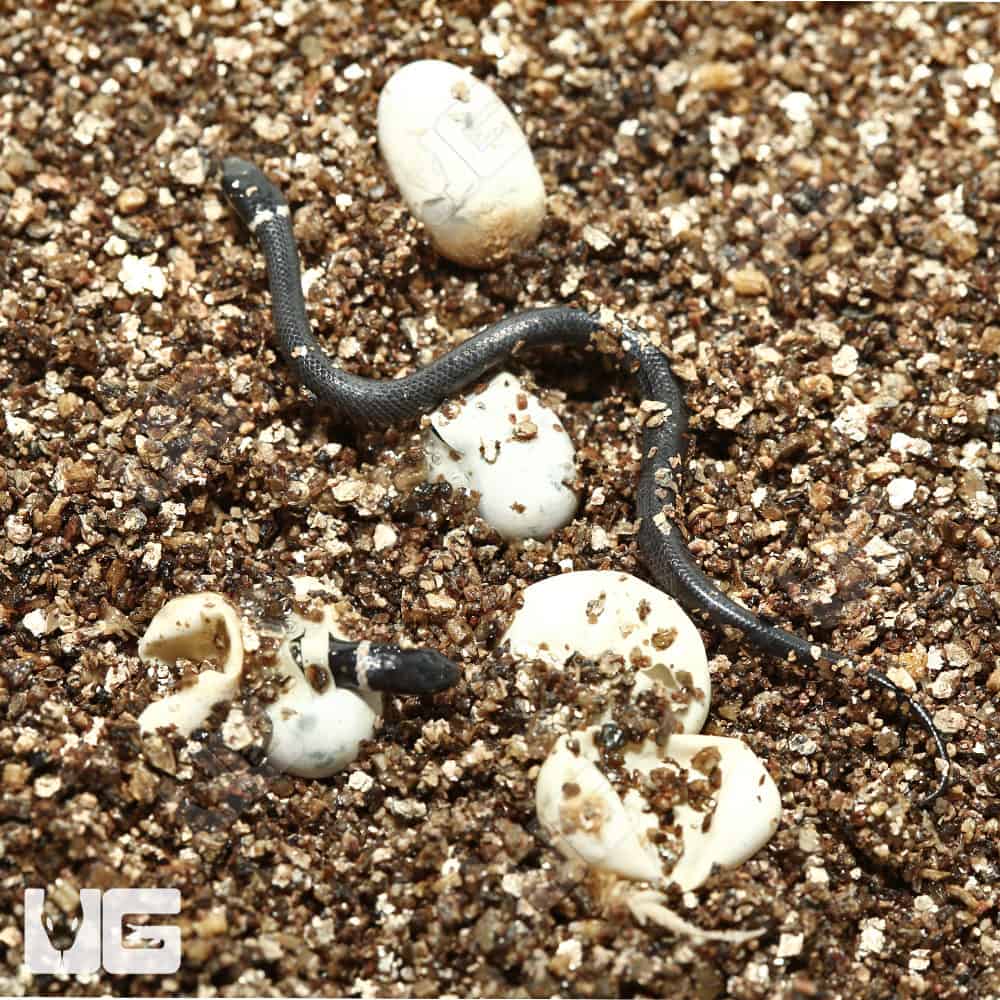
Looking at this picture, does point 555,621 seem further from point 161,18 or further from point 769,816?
point 161,18

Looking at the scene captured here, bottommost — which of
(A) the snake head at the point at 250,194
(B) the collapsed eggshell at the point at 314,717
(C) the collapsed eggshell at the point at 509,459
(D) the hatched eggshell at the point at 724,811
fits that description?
(D) the hatched eggshell at the point at 724,811

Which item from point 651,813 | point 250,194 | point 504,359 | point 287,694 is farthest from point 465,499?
point 250,194

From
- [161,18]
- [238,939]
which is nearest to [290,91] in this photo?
[161,18]

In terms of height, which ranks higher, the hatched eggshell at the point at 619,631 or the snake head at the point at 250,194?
the snake head at the point at 250,194

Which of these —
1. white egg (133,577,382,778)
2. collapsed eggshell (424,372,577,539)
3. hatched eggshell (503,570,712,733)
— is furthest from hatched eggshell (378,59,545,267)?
white egg (133,577,382,778)

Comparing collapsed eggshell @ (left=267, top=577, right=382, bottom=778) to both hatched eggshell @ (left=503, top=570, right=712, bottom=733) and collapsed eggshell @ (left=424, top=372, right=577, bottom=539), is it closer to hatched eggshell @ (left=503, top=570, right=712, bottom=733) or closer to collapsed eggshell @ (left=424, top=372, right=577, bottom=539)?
hatched eggshell @ (left=503, top=570, right=712, bottom=733)

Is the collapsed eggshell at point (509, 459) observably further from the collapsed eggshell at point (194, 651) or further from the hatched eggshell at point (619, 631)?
the collapsed eggshell at point (194, 651)

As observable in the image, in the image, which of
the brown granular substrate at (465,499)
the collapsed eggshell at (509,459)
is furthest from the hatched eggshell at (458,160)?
the collapsed eggshell at (509,459)
